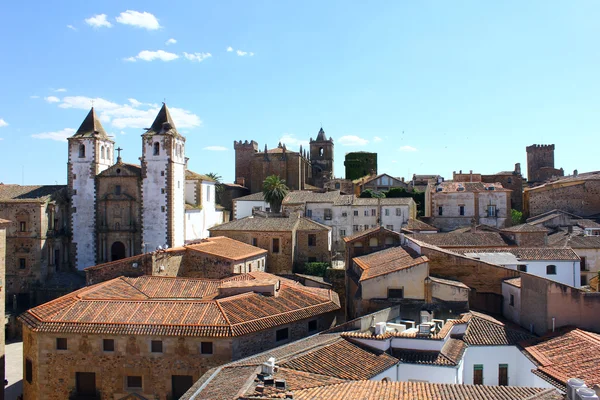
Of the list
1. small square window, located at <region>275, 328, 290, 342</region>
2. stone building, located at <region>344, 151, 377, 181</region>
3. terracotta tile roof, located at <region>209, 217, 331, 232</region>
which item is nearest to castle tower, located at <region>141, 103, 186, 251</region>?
terracotta tile roof, located at <region>209, 217, 331, 232</region>

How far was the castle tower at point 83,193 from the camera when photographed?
4425 centimetres

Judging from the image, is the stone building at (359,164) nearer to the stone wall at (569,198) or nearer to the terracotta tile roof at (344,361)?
the stone wall at (569,198)

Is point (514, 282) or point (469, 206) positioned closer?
point (514, 282)

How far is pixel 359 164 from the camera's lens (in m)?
84.3

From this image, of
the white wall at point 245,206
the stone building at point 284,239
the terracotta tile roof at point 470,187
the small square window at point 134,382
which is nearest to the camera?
the small square window at point 134,382

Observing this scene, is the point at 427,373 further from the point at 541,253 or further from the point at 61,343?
the point at 541,253

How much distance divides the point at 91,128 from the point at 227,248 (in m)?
18.4

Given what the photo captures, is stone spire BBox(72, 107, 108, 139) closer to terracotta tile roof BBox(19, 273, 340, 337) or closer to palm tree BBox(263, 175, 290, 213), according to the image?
palm tree BBox(263, 175, 290, 213)

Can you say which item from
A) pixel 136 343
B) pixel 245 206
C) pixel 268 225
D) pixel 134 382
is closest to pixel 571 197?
pixel 268 225

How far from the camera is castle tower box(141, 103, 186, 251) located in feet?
140

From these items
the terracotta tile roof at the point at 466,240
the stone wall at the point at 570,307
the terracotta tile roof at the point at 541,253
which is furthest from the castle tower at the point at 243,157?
the stone wall at the point at 570,307

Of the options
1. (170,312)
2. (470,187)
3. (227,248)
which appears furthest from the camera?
(470,187)

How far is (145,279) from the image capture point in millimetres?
29828

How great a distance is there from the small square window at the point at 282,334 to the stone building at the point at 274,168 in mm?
47005
